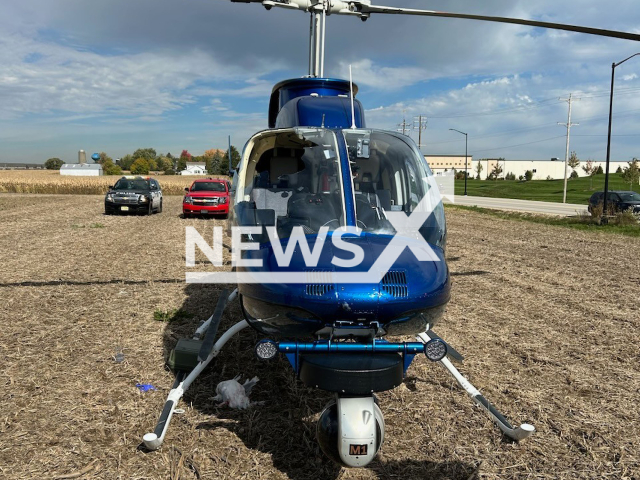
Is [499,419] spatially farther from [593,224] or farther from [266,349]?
[593,224]

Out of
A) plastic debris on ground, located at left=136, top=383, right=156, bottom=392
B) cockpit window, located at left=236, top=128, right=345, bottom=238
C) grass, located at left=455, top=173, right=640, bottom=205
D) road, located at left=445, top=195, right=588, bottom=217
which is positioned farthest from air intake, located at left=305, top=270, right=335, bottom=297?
grass, located at left=455, top=173, right=640, bottom=205

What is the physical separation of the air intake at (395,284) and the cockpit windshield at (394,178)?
87 centimetres

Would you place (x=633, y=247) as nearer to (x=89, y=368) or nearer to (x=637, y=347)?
(x=637, y=347)

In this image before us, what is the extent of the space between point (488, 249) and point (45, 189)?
149 feet

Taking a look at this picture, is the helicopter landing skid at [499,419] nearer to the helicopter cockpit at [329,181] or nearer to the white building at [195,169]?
the helicopter cockpit at [329,181]

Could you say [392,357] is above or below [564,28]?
below

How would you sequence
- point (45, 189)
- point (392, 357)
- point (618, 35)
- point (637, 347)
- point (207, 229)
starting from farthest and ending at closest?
point (45, 189) → point (207, 229) → point (637, 347) → point (618, 35) → point (392, 357)

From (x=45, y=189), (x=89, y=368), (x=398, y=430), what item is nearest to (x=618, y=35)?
(x=398, y=430)

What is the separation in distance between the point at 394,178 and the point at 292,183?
2.86ft

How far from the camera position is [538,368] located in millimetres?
4941

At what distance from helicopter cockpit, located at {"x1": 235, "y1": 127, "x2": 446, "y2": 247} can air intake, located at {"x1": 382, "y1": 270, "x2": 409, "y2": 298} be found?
64cm

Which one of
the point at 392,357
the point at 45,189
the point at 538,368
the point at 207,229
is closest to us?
the point at 392,357

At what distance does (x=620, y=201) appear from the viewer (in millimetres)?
23609

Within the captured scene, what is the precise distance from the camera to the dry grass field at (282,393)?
10.7 ft
